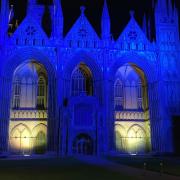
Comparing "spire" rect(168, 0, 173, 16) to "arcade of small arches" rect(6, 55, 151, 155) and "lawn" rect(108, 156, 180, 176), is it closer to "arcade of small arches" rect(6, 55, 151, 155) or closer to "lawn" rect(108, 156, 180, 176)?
"arcade of small arches" rect(6, 55, 151, 155)

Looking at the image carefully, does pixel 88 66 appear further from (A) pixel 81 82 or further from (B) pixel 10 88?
(B) pixel 10 88

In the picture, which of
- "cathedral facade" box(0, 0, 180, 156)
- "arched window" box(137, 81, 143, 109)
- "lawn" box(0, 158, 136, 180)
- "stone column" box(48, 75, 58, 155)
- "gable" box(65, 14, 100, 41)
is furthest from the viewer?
"arched window" box(137, 81, 143, 109)

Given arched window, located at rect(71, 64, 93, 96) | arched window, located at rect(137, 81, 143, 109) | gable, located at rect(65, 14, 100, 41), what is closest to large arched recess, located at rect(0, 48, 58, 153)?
arched window, located at rect(71, 64, 93, 96)

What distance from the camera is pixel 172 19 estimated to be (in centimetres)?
4931

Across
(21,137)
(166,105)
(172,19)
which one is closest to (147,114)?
(166,105)

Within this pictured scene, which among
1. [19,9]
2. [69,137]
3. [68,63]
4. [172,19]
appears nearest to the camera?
[69,137]

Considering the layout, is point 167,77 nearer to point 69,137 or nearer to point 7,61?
point 69,137

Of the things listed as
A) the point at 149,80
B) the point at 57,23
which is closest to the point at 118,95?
the point at 149,80

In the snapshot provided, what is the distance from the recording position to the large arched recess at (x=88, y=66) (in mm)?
45469

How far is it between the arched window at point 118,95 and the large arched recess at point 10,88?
9.89 m

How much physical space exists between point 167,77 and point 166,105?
412 cm

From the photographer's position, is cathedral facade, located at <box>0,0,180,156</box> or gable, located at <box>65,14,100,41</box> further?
gable, located at <box>65,14,100,41</box>

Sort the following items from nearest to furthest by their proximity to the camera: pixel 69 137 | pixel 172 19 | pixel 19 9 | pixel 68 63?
pixel 69 137 → pixel 68 63 → pixel 172 19 → pixel 19 9

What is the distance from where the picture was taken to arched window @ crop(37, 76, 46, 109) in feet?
155
